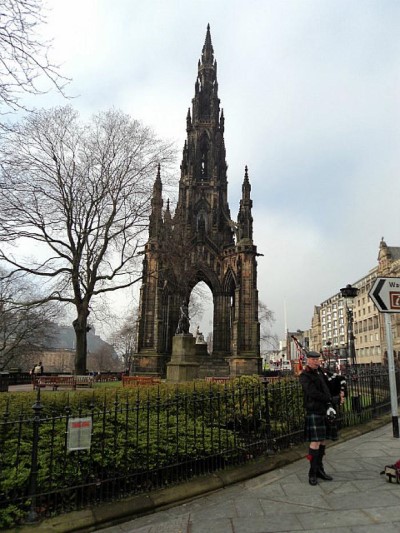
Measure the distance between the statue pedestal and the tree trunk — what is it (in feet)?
21.6

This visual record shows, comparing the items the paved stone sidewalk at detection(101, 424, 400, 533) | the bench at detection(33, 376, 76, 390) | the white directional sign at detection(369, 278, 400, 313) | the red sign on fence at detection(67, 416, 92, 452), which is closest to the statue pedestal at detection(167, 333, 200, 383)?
the bench at detection(33, 376, 76, 390)

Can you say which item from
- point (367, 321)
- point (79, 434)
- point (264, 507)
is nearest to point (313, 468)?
point (264, 507)

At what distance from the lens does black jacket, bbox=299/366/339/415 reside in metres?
5.11

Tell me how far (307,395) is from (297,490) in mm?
1154

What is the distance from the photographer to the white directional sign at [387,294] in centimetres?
694

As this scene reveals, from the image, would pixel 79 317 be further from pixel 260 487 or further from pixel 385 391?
pixel 260 487

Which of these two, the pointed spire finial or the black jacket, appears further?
the pointed spire finial

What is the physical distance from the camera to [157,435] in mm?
5121

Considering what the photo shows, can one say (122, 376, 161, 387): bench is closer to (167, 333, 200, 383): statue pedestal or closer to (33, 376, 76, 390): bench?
(167, 333, 200, 383): statue pedestal

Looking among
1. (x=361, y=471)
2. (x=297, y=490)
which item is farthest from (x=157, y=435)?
(x=361, y=471)

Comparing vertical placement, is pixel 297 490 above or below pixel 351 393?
below

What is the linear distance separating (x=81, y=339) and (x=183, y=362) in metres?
7.71

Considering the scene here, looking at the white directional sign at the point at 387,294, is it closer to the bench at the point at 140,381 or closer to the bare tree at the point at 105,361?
the bench at the point at 140,381

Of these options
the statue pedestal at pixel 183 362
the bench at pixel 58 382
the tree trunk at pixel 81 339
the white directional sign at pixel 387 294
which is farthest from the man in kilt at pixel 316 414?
the tree trunk at pixel 81 339
